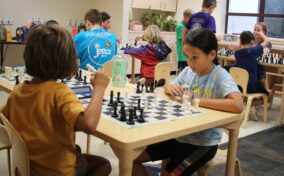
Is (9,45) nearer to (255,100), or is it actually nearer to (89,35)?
(89,35)

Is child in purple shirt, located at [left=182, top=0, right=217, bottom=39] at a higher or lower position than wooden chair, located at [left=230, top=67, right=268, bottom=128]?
higher

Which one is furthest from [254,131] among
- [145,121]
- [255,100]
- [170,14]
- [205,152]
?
[170,14]

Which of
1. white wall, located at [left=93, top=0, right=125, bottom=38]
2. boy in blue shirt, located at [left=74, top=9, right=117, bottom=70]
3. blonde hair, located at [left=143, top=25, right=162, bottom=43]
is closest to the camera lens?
boy in blue shirt, located at [left=74, top=9, right=117, bottom=70]

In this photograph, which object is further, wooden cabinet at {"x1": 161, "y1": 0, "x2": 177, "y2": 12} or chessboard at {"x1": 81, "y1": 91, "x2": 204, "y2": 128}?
wooden cabinet at {"x1": 161, "y1": 0, "x2": 177, "y2": 12}

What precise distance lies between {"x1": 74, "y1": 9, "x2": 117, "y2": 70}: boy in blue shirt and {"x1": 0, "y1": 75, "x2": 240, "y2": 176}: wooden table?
2028 mm

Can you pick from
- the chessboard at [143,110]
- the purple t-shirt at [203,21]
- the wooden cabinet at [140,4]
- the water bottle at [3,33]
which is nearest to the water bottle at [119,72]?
the chessboard at [143,110]

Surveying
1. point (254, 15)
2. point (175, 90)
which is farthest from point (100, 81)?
point (254, 15)

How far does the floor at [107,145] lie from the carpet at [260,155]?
146 mm

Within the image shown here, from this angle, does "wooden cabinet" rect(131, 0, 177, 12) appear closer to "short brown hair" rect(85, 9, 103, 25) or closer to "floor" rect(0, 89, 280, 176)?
"floor" rect(0, 89, 280, 176)

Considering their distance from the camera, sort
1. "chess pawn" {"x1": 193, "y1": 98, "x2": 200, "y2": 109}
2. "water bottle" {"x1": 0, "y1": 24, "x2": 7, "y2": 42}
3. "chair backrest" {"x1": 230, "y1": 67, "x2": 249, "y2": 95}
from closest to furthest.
Answer: "chess pawn" {"x1": 193, "y1": 98, "x2": 200, "y2": 109} → "chair backrest" {"x1": 230, "y1": 67, "x2": 249, "y2": 95} → "water bottle" {"x1": 0, "y1": 24, "x2": 7, "y2": 42}

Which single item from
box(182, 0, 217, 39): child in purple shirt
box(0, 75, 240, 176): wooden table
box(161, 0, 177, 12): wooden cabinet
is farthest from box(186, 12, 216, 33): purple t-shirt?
box(0, 75, 240, 176): wooden table

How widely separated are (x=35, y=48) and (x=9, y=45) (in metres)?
5.06

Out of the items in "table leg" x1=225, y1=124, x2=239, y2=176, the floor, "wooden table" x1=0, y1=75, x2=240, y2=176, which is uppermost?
"wooden table" x1=0, y1=75, x2=240, y2=176

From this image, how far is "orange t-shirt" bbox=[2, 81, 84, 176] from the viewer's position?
141 centimetres
